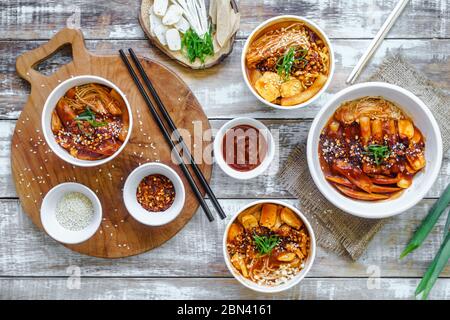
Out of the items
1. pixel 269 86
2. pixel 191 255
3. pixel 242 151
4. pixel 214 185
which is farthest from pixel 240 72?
pixel 191 255

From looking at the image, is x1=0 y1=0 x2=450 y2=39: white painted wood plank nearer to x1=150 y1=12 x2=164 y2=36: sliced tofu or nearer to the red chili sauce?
x1=150 y1=12 x2=164 y2=36: sliced tofu

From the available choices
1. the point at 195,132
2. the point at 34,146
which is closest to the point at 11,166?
the point at 34,146

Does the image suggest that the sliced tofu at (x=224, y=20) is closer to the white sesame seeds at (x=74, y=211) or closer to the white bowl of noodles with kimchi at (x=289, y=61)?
the white bowl of noodles with kimchi at (x=289, y=61)

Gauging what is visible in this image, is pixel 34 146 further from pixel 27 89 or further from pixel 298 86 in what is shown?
pixel 298 86

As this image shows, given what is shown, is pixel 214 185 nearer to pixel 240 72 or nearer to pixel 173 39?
pixel 240 72

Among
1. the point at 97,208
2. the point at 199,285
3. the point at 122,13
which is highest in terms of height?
the point at 122,13

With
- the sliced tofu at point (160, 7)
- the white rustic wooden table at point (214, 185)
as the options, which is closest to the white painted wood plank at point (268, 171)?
the white rustic wooden table at point (214, 185)
